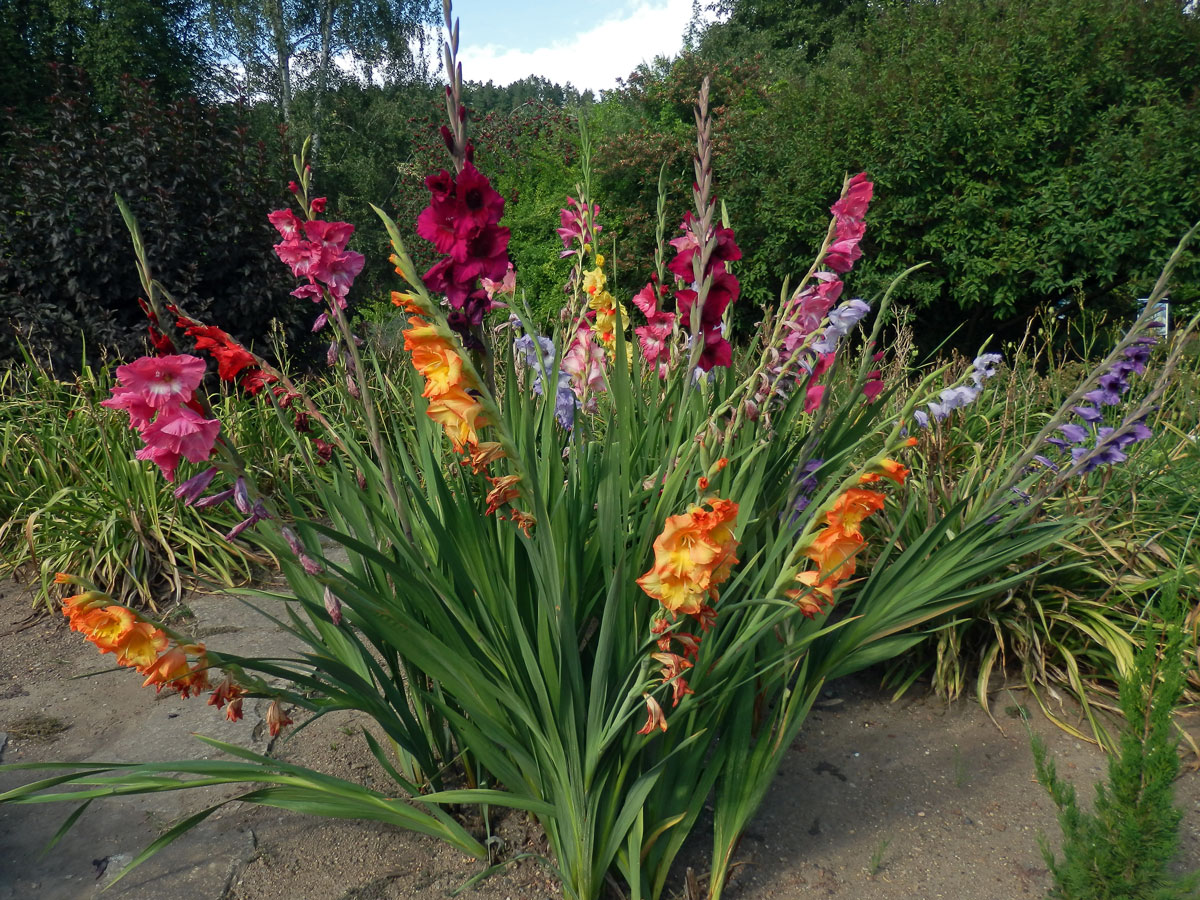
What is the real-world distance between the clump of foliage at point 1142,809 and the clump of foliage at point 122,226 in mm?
4983

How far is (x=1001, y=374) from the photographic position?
468 centimetres

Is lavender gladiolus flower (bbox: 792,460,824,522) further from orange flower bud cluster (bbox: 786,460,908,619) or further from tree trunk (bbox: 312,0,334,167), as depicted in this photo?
tree trunk (bbox: 312,0,334,167)

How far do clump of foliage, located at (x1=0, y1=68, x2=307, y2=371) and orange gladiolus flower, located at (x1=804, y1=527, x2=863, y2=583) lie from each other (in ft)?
15.0

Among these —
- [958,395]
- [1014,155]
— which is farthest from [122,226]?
[1014,155]

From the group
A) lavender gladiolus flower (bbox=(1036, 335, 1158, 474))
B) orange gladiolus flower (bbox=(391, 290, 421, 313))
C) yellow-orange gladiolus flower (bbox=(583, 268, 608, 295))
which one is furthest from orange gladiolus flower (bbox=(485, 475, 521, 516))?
lavender gladiolus flower (bbox=(1036, 335, 1158, 474))

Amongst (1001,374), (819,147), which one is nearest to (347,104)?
(819,147)

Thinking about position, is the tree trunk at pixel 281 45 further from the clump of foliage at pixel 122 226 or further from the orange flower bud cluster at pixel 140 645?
the orange flower bud cluster at pixel 140 645

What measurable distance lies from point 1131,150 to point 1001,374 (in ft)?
12.5

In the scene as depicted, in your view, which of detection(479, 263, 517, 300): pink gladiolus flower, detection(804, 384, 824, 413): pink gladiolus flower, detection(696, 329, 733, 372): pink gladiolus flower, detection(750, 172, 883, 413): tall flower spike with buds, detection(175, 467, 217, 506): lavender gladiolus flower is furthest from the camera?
detection(804, 384, 824, 413): pink gladiolus flower

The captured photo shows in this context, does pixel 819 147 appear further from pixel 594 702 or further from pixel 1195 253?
pixel 594 702

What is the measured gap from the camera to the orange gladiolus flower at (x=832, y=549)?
126 cm

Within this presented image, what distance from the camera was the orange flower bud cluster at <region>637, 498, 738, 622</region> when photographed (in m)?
1.09

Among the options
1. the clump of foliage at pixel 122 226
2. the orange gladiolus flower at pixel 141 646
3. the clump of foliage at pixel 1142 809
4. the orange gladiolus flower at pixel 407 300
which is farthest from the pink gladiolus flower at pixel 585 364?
the clump of foliage at pixel 122 226

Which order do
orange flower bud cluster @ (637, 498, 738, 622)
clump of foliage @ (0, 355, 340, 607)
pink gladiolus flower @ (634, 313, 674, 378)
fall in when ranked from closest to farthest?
1. orange flower bud cluster @ (637, 498, 738, 622)
2. pink gladiolus flower @ (634, 313, 674, 378)
3. clump of foliage @ (0, 355, 340, 607)
